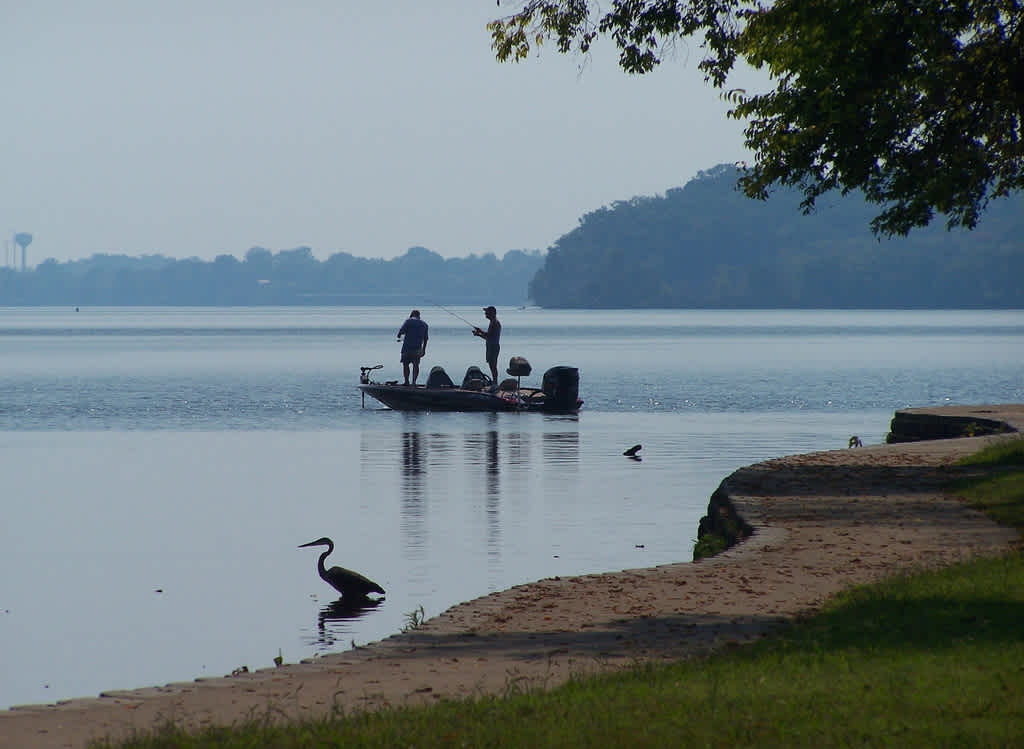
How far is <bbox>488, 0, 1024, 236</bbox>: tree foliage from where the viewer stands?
52.9 feet

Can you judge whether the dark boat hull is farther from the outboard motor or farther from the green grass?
the green grass

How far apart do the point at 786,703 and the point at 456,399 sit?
1260 inches

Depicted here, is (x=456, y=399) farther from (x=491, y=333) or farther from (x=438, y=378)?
(x=491, y=333)

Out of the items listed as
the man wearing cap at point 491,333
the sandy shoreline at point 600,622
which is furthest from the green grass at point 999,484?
the man wearing cap at point 491,333

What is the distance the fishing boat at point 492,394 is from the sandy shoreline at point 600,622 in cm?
2250

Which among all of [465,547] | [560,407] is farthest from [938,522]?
[560,407]

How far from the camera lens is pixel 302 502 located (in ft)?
74.8

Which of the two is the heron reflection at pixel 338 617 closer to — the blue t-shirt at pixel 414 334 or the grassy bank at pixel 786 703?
the grassy bank at pixel 786 703

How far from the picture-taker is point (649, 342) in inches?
5256

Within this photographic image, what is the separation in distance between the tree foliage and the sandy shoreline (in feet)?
12.9

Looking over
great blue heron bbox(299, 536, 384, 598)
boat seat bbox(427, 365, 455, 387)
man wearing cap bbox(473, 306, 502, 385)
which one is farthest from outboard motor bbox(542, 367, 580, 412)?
great blue heron bbox(299, 536, 384, 598)

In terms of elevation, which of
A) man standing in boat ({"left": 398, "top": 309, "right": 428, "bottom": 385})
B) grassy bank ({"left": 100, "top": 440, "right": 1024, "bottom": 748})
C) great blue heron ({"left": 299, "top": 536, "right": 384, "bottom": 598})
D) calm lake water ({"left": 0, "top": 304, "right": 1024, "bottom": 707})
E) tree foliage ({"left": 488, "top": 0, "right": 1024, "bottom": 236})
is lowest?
calm lake water ({"left": 0, "top": 304, "right": 1024, "bottom": 707})

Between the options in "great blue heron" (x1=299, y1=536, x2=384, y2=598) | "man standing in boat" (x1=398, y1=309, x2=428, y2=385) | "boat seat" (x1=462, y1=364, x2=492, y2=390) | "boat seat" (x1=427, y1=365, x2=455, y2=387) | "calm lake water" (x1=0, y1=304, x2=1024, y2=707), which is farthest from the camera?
"boat seat" (x1=427, y1=365, x2=455, y2=387)

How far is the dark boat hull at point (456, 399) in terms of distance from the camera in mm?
39219
